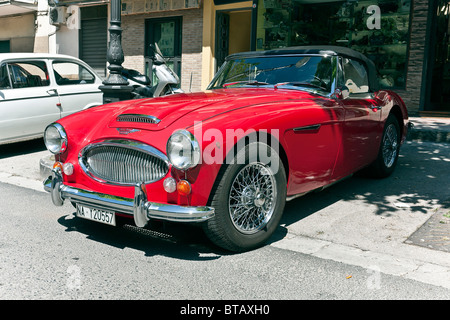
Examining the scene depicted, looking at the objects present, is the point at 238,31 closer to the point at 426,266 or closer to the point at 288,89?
the point at 288,89

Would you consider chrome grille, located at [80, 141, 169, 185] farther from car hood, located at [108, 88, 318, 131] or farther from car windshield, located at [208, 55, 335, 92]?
car windshield, located at [208, 55, 335, 92]

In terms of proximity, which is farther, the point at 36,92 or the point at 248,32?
the point at 248,32

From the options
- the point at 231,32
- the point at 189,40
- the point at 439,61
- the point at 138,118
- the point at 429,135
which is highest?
the point at 231,32

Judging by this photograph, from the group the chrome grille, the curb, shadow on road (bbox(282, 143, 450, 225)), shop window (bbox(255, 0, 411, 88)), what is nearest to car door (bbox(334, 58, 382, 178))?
shadow on road (bbox(282, 143, 450, 225))

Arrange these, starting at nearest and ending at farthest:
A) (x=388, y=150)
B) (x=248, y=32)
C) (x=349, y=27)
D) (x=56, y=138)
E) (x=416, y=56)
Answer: (x=56, y=138)
(x=388, y=150)
(x=416, y=56)
(x=349, y=27)
(x=248, y=32)

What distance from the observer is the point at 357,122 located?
5.17m

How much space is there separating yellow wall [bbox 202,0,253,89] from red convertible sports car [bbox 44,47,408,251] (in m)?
10.6

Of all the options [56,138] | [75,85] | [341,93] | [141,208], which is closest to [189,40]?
[75,85]

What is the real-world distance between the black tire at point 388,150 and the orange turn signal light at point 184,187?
3.50 meters

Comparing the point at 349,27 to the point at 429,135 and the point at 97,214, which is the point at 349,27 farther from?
the point at 97,214

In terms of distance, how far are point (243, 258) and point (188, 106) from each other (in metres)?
1.35

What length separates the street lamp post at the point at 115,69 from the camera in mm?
7547

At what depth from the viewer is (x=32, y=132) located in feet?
27.3

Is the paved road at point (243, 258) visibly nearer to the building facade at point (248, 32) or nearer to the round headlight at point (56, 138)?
the round headlight at point (56, 138)
